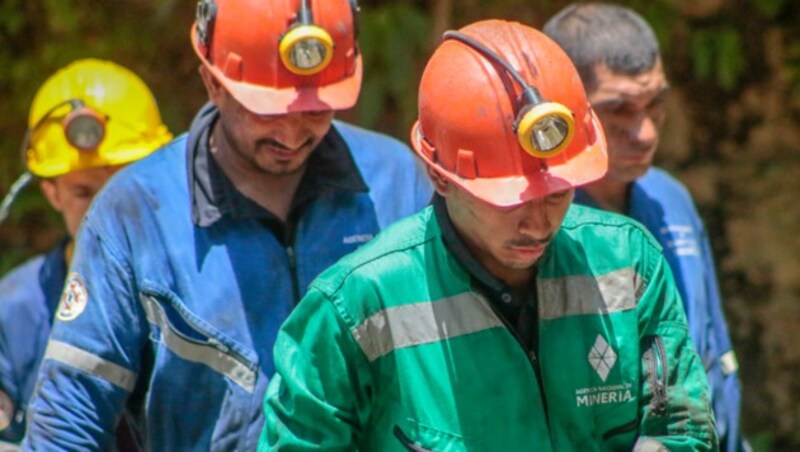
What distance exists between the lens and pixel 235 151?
11.8 feet

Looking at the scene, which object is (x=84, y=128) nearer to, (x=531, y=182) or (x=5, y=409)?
(x=5, y=409)

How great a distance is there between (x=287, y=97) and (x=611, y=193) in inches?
39.7

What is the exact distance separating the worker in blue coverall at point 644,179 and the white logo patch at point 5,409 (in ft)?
5.06

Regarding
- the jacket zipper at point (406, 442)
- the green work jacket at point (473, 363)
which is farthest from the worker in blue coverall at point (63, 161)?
the jacket zipper at point (406, 442)

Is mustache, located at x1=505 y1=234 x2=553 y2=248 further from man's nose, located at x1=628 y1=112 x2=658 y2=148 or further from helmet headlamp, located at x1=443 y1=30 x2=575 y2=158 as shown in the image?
man's nose, located at x1=628 y1=112 x2=658 y2=148

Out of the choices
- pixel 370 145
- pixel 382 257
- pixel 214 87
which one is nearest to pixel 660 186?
pixel 370 145

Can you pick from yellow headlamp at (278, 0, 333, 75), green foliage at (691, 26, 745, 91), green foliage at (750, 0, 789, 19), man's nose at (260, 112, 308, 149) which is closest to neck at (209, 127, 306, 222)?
man's nose at (260, 112, 308, 149)

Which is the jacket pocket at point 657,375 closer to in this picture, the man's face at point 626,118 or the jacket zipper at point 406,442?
the jacket zipper at point 406,442

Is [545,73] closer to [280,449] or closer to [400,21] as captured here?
[280,449]

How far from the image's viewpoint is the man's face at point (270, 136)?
11.4 ft

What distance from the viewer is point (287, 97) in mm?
3441

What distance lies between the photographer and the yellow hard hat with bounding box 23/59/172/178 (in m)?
4.43

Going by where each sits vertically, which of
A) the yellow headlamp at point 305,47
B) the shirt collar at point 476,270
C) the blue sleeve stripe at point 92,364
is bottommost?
the blue sleeve stripe at point 92,364

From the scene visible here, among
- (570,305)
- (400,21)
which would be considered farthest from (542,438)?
(400,21)
